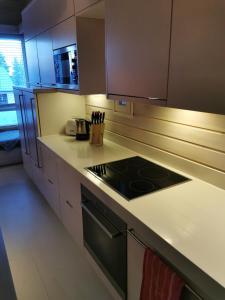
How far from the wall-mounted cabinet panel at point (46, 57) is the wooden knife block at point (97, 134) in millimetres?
706

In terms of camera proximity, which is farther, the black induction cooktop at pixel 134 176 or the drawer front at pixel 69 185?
the drawer front at pixel 69 185

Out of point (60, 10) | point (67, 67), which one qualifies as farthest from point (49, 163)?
point (60, 10)

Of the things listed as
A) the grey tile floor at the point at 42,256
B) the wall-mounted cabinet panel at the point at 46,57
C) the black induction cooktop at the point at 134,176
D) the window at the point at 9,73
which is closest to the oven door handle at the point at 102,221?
the black induction cooktop at the point at 134,176

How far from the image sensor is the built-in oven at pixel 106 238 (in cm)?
131

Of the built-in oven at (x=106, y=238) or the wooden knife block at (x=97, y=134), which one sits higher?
the wooden knife block at (x=97, y=134)

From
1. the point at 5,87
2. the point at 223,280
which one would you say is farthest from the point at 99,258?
the point at 5,87

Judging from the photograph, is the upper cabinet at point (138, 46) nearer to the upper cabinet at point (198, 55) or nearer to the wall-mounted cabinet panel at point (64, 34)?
the upper cabinet at point (198, 55)

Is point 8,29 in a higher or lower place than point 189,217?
higher

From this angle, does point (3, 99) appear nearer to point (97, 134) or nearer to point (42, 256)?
point (97, 134)

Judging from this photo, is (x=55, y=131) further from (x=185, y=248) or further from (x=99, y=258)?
(x=185, y=248)

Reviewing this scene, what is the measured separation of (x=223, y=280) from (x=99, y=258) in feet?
3.54

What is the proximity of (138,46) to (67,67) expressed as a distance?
3.29 feet

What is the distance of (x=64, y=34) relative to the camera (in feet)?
Answer: 6.52

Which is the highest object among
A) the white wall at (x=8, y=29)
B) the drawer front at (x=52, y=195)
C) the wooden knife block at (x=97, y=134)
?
the white wall at (x=8, y=29)
